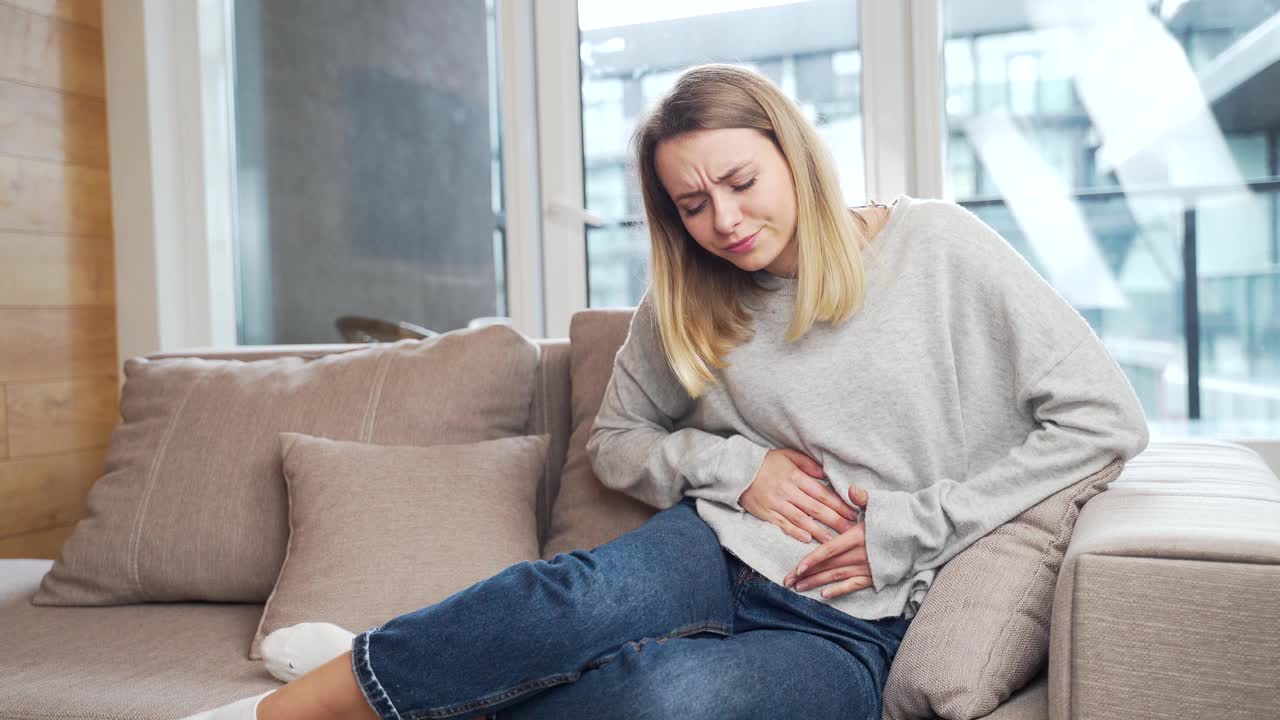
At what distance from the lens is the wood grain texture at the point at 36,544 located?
92.8 inches

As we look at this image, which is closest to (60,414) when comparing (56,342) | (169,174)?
(56,342)

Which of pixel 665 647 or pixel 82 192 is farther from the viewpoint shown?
pixel 82 192

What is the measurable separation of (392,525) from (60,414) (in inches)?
60.2

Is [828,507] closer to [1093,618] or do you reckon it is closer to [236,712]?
[1093,618]

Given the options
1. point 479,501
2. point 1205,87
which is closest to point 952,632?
point 479,501

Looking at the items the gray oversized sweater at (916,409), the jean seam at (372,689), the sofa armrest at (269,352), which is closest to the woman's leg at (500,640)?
the jean seam at (372,689)

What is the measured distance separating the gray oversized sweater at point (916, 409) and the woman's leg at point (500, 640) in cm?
23

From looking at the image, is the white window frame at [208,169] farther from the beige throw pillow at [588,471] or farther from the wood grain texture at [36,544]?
the beige throw pillow at [588,471]

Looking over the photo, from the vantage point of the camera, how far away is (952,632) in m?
1.04

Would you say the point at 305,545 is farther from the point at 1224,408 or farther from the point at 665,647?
the point at 1224,408

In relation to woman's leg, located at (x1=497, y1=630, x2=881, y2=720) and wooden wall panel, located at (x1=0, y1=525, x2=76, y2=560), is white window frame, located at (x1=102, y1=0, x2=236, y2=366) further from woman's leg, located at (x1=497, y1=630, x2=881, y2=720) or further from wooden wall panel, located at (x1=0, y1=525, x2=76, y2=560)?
woman's leg, located at (x1=497, y1=630, x2=881, y2=720)

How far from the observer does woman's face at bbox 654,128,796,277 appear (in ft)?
4.15

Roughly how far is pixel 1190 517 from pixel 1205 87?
4.57 ft

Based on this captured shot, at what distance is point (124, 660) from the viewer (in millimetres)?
1301
